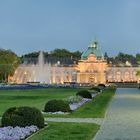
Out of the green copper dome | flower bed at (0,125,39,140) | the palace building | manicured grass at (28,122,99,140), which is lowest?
manicured grass at (28,122,99,140)

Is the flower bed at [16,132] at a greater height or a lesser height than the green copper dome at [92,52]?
lesser

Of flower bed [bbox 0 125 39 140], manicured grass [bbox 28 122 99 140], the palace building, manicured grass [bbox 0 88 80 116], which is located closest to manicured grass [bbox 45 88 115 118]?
manicured grass [bbox 0 88 80 116]

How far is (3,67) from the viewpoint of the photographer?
128 metres

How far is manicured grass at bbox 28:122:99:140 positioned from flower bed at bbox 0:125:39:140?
256mm

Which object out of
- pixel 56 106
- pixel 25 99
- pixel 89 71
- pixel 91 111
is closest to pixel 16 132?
pixel 56 106

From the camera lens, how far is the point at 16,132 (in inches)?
573

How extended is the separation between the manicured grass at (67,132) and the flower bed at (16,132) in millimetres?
256

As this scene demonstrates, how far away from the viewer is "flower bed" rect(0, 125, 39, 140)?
13.7m

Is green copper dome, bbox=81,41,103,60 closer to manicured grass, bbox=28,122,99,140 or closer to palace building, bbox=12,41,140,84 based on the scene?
palace building, bbox=12,41,140,84

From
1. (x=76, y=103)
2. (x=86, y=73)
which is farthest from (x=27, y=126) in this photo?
(x=86, y=73)

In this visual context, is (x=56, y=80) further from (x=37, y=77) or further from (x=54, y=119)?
(x=54, y=119)

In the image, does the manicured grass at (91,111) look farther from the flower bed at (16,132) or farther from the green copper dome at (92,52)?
the green copper dome at (92,52)

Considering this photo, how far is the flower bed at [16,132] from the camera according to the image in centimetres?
1375

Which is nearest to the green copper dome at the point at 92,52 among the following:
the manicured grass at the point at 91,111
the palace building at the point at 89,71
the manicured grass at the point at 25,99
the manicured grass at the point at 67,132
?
the palace building at the point at 89,71
